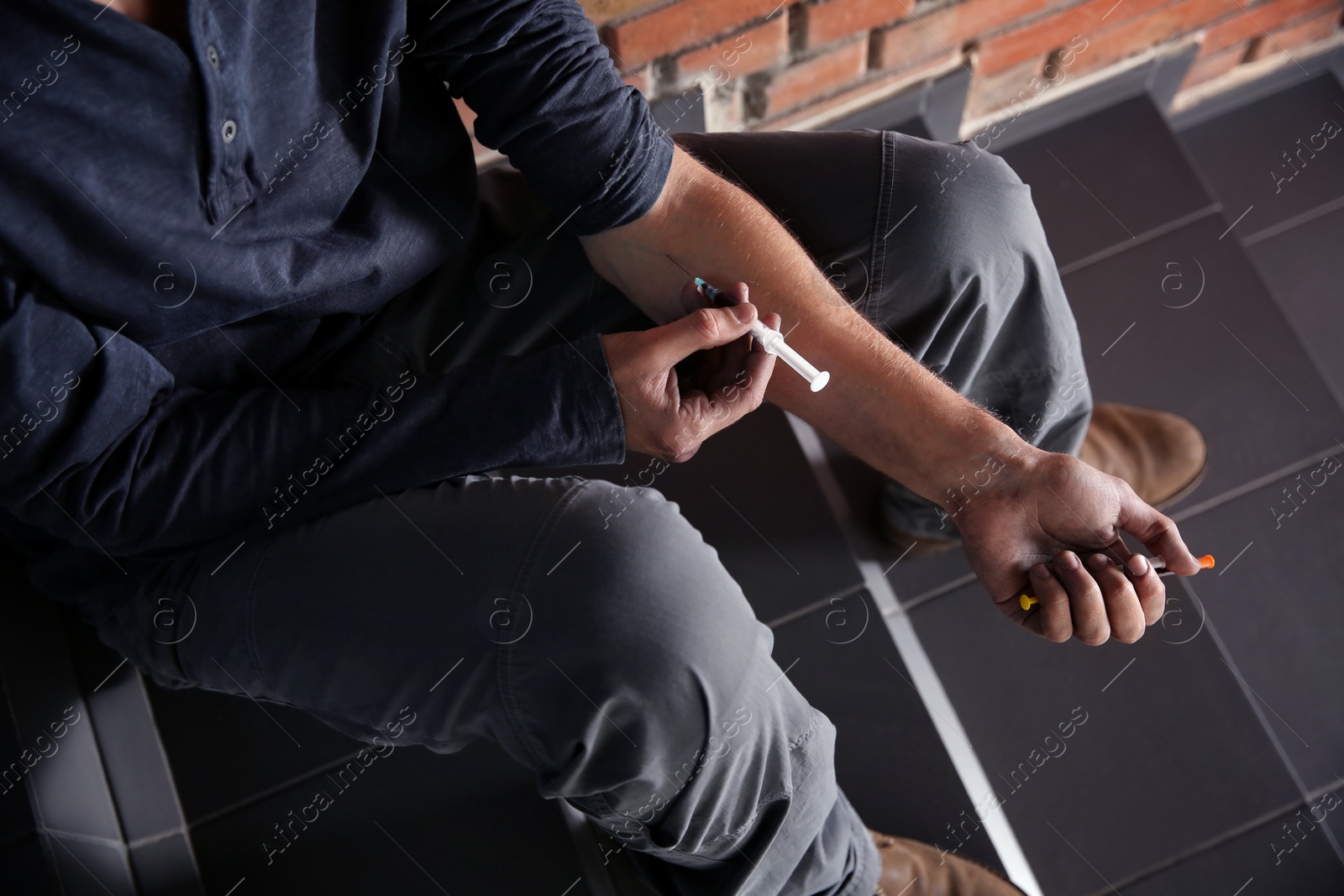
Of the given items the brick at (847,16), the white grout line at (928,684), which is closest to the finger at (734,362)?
the white grout line at (928,684)

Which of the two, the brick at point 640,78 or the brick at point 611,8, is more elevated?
the brick at point 611,8

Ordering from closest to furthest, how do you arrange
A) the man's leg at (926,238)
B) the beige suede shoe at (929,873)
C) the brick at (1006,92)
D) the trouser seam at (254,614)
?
the trouser seam at (254,614), the man's leg at (926,238), the beige suede shoe at (929,873), the brick at (1006,92)

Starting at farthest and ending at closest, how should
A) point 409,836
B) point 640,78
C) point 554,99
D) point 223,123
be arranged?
point 640,78 < point 409,836 < point 554,99 < point 223,123

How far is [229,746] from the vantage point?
39.8 inches

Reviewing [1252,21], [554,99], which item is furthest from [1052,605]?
[1252,21]

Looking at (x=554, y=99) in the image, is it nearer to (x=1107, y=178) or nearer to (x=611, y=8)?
(x=611, y=8)

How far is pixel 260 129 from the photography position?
2.17ft

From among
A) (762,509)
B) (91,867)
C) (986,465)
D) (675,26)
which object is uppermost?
(675,26)

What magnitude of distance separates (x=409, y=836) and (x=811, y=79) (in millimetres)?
1049

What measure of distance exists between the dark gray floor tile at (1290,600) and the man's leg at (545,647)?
0.65m

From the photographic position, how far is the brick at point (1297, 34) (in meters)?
1.43

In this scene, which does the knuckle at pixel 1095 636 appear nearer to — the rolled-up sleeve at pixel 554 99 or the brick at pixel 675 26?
the rolled-up sleeve at pixel 554 99

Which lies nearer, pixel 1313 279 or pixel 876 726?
pixel 876 726

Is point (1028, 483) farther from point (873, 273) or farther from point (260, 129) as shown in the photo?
point (260, 129)
